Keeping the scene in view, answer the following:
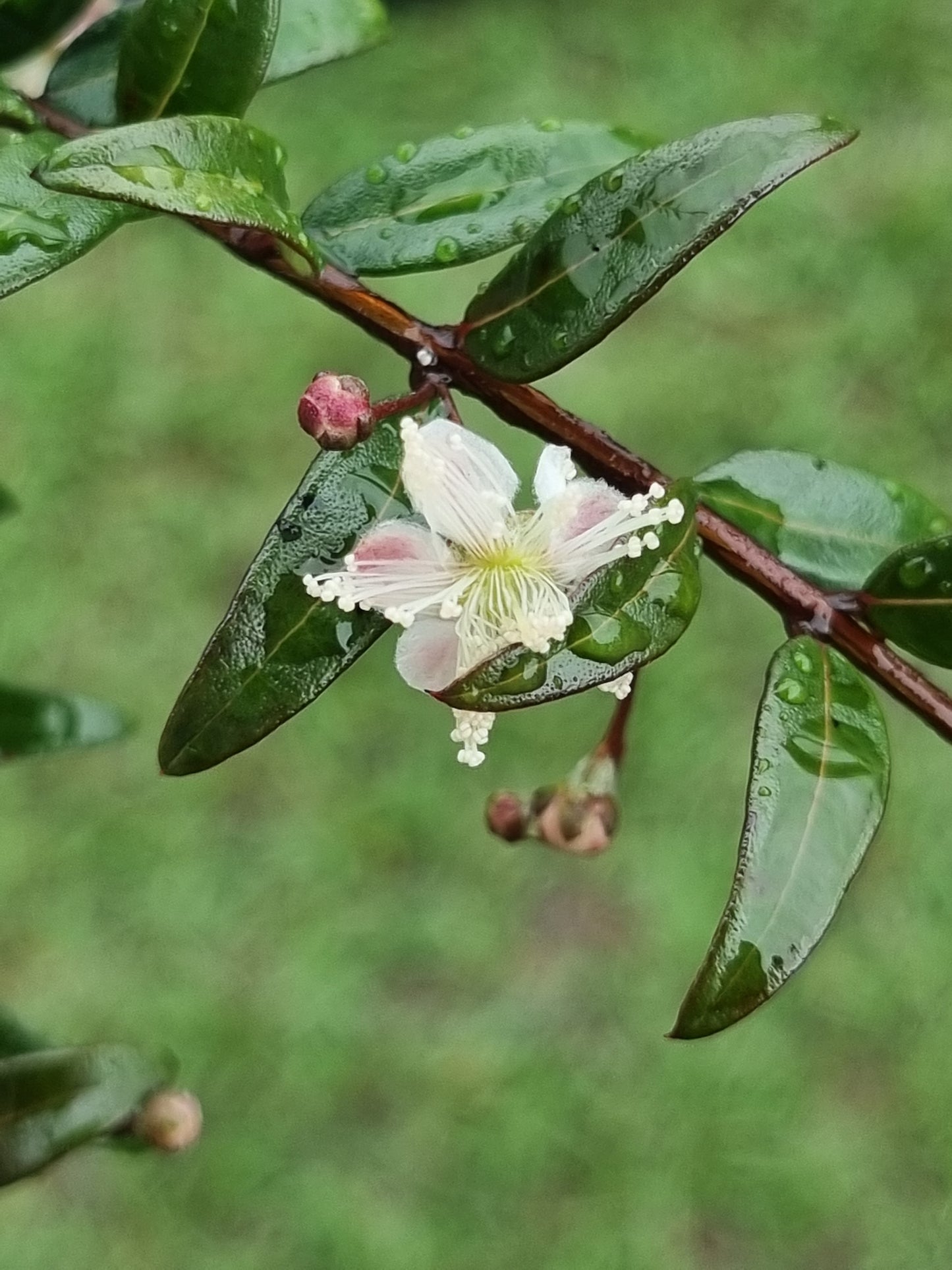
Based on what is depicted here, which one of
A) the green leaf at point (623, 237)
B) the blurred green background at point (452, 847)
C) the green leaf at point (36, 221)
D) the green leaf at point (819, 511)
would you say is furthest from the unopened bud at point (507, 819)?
the blurred green background at point (452, 847)

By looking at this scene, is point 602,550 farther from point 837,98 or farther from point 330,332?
point 837,98

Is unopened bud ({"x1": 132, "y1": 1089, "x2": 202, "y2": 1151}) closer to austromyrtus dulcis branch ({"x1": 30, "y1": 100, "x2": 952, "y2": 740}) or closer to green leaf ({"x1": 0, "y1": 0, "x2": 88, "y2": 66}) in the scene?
austromyrtus dulcis branch ({"x1": 30, "y1": 100, "x2": 952, "y2": 740})

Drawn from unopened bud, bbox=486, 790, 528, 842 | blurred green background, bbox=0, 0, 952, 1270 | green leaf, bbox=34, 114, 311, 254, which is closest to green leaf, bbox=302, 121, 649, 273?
green leaf, bbox=34, 114, 311, 254

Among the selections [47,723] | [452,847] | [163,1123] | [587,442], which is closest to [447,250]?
[587,442]

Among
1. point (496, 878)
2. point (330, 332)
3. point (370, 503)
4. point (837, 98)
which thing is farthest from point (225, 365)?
point (370, 503)

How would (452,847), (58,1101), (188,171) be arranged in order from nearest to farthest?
(188,171) < (58,1101) < (452,847)

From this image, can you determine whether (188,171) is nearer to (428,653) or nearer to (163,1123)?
(428,653)
